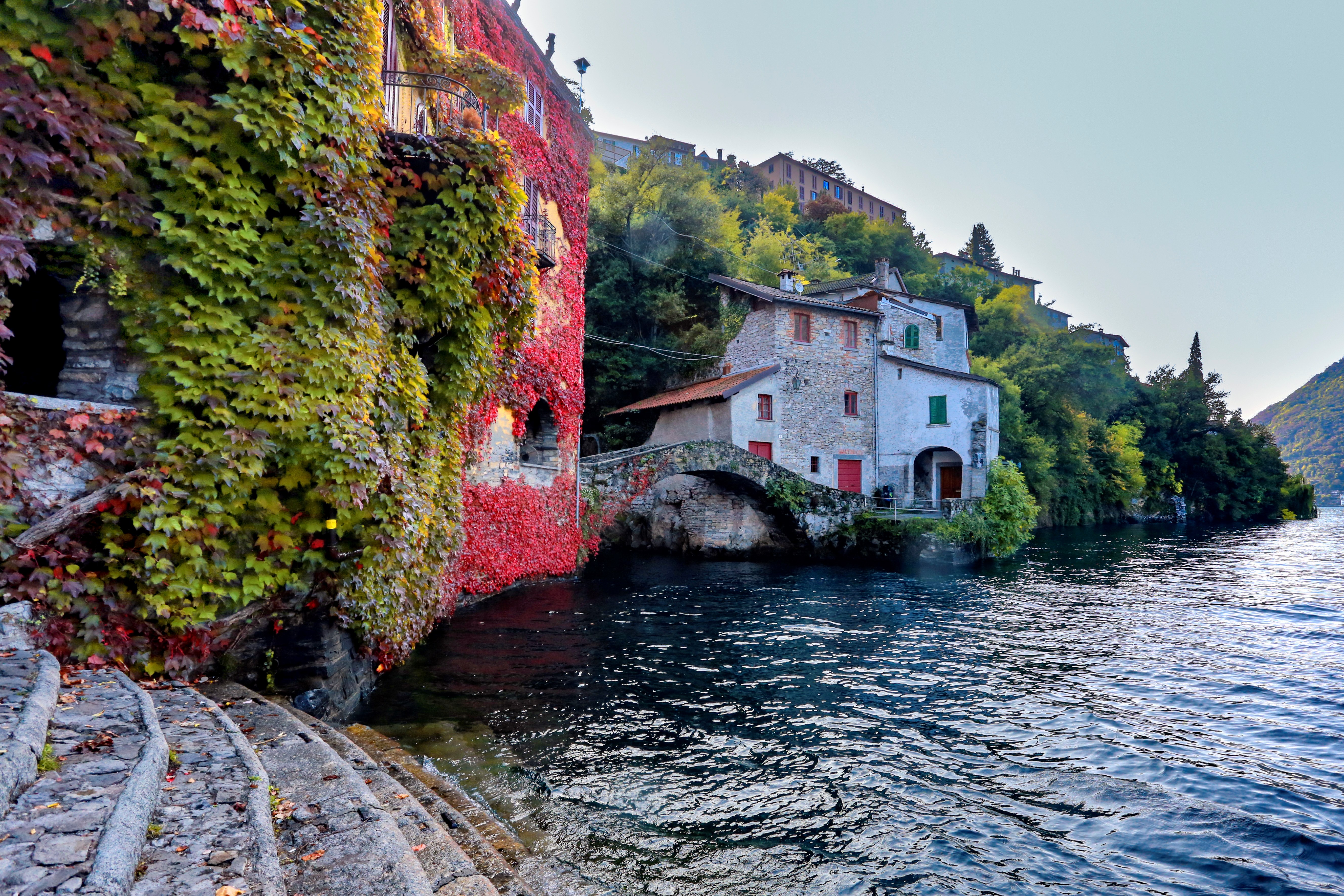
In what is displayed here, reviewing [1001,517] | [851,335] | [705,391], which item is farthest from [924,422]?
[705,391]

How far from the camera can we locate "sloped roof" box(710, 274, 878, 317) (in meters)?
27.2

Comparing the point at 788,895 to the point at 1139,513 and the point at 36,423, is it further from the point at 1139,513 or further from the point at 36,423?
the point at 1139,513

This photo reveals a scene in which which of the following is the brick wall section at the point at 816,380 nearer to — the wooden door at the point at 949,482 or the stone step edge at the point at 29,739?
the wooden door at the point at 949,482

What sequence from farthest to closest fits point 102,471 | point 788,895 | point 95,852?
point 102,471, point 788,895, point 95,852

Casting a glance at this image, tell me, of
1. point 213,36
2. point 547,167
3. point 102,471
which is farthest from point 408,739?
point 547,167

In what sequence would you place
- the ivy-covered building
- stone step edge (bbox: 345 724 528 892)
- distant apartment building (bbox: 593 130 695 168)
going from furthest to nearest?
distant apartment building (bbox: 593 130 695 168) → the ivy-covered building → stone step edge (bbox: 345 724 528 892)

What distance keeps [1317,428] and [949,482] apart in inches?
5134

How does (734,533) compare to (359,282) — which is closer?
(359,282)

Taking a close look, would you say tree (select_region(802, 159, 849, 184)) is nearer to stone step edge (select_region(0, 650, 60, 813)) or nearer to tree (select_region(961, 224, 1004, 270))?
tree (select_region(961, 224, 1004, 270))

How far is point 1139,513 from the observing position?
46.9 metres

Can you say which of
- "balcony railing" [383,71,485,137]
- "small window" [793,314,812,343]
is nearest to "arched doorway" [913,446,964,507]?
"small window" [793,314,812,343]

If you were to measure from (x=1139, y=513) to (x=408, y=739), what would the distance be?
53.4 m

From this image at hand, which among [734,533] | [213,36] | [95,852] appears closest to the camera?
[95,852]

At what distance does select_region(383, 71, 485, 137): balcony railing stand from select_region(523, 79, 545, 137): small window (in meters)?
3.87
